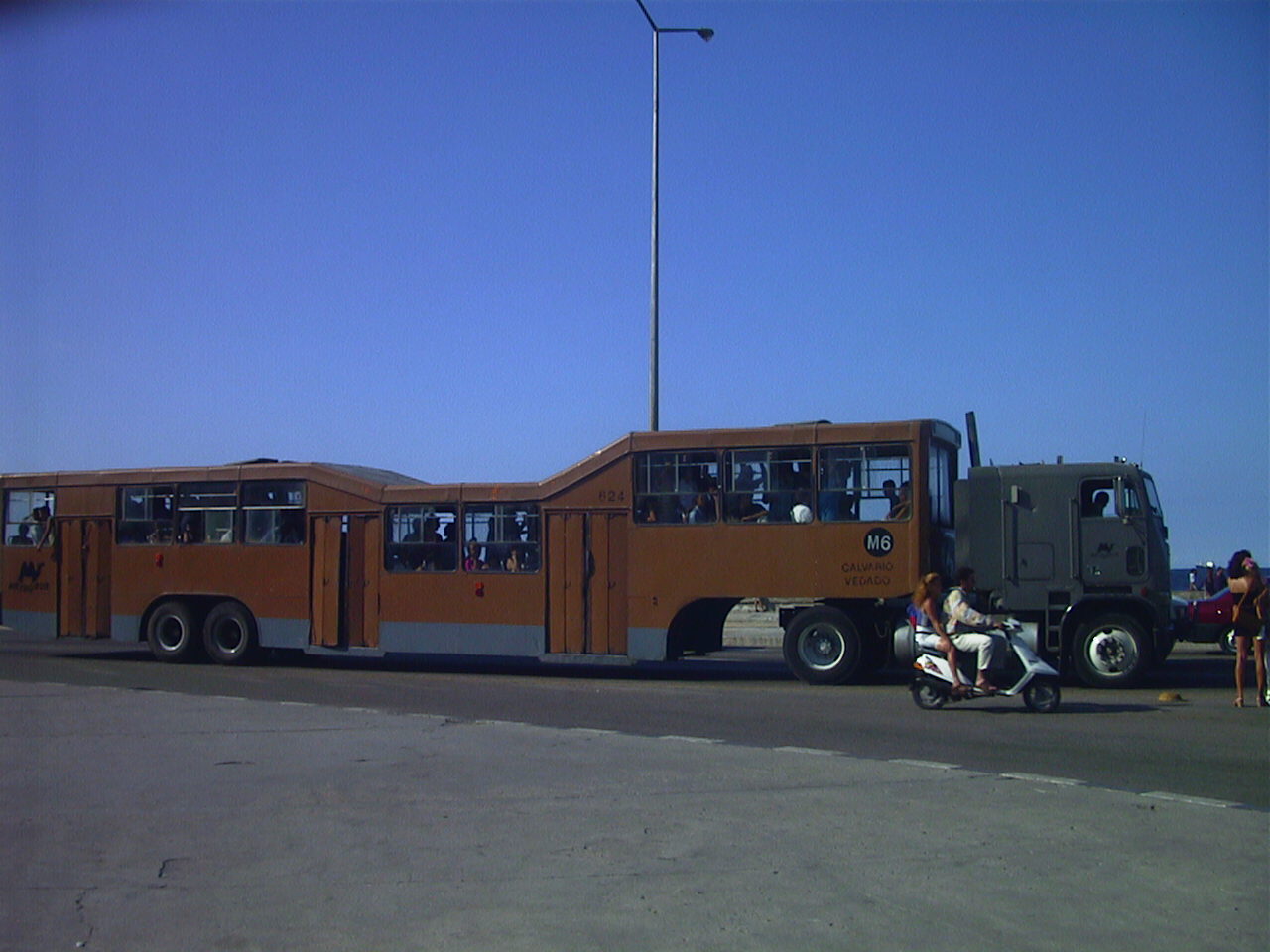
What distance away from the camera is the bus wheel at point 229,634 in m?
21.8

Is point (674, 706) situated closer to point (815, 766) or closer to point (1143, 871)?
point (815, 766)

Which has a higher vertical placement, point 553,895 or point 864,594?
point 864,594

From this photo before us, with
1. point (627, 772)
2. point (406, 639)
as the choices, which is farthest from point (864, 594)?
point (627, 772)

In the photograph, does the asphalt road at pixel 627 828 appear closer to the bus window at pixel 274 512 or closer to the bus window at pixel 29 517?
the bus window at pixel 274 512

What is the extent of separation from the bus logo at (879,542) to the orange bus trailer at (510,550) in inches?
1.1

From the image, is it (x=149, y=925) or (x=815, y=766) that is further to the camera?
(x=815, y=766)

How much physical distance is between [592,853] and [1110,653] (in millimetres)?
11521

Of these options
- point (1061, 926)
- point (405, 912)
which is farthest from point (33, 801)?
point (1061, 926)

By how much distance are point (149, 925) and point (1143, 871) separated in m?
5.13

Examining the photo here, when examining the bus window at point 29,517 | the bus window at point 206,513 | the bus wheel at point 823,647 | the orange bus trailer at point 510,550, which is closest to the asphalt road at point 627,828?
the bus wheel at point 823,647

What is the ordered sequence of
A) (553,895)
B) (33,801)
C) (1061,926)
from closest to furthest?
(1061,926) → (553,895) → (33,801)

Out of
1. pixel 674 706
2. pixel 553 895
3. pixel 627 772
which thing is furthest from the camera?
pixel 674 706

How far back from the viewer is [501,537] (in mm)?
20281

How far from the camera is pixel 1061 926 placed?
20.3ft
